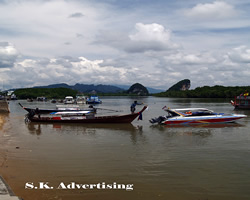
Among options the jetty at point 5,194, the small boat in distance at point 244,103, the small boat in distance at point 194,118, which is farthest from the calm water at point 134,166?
the small boat in distance at point 244,103

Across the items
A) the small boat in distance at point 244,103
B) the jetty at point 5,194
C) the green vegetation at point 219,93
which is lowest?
the jetty at point 5,194

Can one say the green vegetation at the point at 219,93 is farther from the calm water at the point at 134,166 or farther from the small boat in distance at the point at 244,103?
the calm water at the point at 134,166

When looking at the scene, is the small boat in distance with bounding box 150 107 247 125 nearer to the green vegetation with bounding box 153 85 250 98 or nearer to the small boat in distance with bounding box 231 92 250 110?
the small boat in distance with bounding box 231 92 250 110

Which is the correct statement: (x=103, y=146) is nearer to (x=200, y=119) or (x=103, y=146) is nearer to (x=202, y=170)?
(x=202, y=170)

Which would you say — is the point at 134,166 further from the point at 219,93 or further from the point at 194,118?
the point at 219,93

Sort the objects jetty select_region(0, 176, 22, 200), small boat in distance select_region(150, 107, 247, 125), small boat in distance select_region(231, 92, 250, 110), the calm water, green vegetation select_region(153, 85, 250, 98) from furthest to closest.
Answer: green vegetation select_region(153, 85, 250, 98), small boat in distance select_region(231, 92, 250, 110), small boat in distance select_region(150, 107, 247, 125), the calm water, jetty select_region(0, 176, 22, 200)

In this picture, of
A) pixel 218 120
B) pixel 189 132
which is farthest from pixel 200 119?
pixel 189 132

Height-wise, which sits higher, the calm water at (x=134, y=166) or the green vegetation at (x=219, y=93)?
the green vegetation at (x=219, y=93)

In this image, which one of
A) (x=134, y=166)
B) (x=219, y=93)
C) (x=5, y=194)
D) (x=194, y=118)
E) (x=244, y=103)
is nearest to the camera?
(x=5, y=194)

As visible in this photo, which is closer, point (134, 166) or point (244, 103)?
point (134, 166)

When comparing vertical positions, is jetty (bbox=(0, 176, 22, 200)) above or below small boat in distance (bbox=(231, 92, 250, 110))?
below

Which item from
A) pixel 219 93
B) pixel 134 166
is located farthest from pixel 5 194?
pixel 219 93

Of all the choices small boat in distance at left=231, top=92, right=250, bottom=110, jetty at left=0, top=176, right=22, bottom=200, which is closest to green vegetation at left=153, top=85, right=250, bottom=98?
small boat in distance at left=231, top=92, right=250, bottom=110

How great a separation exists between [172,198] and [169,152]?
638cm
